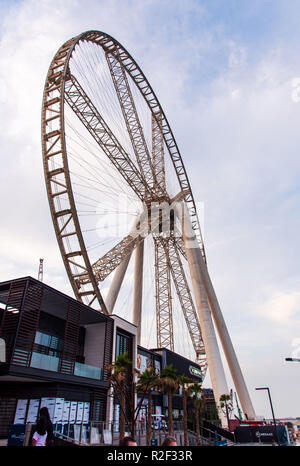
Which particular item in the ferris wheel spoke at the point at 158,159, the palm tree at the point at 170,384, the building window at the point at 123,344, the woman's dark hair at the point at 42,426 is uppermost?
the ferris wheel spoke at the point at 158,159

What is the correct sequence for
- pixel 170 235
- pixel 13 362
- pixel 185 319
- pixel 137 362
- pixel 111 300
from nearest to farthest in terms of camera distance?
pixel 13 362 < pixel 137 362 < pixel 111 300 < pixel 170 235 < pixel 185 319

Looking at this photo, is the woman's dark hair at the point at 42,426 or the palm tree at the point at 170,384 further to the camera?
the palm tree at the point at 170,384

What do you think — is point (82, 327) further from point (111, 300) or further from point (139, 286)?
point (139, 286)

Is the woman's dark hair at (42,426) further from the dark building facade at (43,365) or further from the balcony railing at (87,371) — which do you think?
the balcony railing at (87,371)

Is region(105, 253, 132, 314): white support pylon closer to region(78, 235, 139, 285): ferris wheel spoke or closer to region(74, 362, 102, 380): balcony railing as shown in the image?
region(78, 235, 139, 285): ferris wheel spoke

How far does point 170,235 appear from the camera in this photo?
2359 inches

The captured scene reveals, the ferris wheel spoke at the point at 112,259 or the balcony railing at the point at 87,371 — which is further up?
the ferris wheel spoke at the point at 112,259

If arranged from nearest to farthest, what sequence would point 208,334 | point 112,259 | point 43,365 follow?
point 43,365 → point 112,259 → point 208,334

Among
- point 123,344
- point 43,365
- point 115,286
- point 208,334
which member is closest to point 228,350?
point 208,334

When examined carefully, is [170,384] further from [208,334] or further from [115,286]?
[208,334]

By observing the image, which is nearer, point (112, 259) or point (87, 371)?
point (87, 371)

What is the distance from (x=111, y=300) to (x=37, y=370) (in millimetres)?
21636

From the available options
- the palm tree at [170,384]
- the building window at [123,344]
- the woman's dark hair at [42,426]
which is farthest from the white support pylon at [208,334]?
the woman's dark hair at [42,426]
